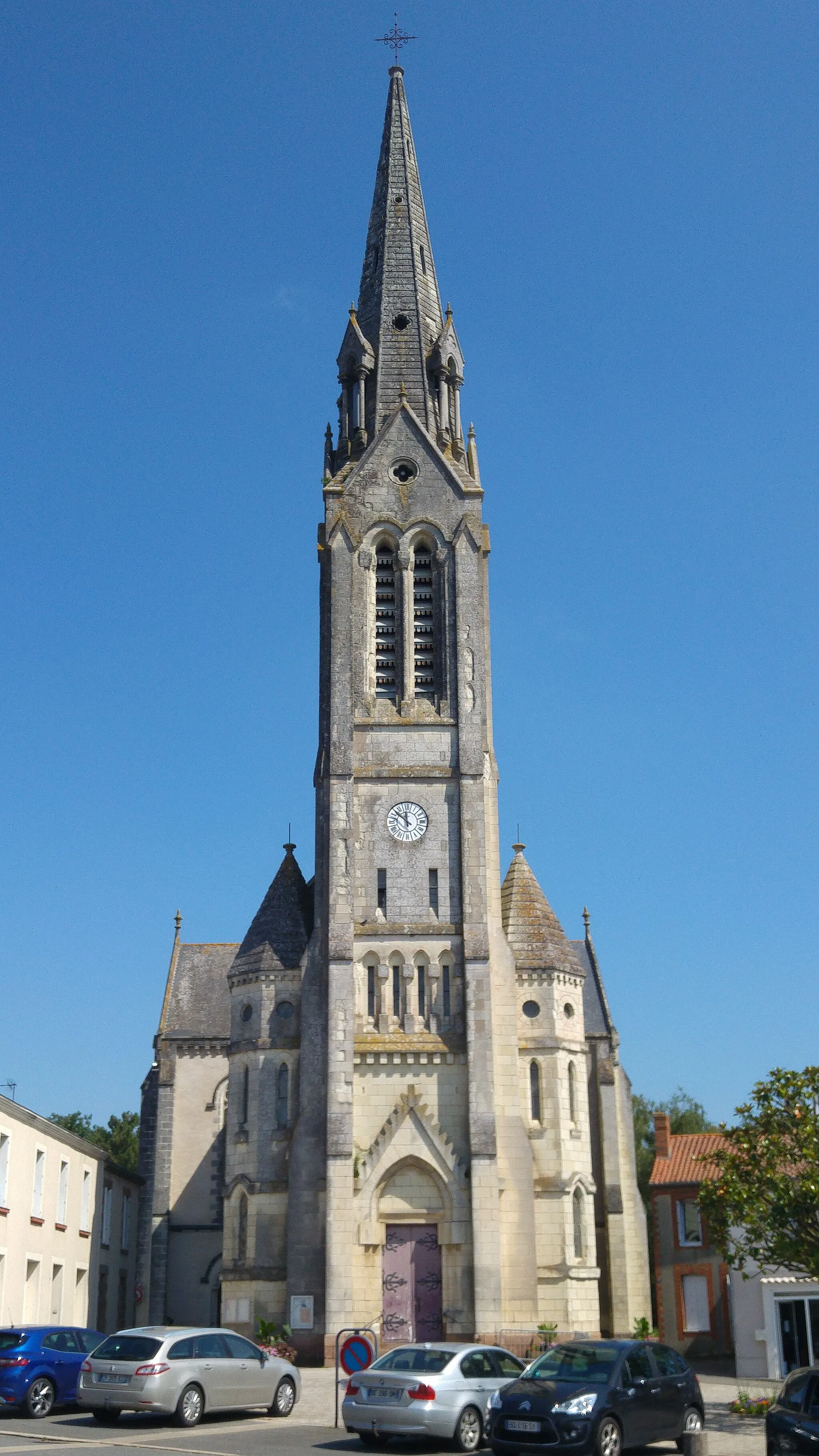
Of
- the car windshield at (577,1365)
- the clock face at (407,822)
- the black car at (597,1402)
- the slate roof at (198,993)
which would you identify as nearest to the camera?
the black car at (597,1402)

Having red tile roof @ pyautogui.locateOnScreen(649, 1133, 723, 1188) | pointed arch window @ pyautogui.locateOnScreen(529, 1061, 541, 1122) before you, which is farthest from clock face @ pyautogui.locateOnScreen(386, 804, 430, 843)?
red tile roof @ pyautogui.locateOnScreen(649, 1133, 723, 1188)

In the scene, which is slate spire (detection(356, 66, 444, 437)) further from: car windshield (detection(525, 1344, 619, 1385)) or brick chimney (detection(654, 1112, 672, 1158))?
car windshield (detection(525, 1344, 619, 1385))

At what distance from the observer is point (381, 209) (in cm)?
5031

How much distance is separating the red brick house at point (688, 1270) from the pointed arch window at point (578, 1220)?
4.66 meters

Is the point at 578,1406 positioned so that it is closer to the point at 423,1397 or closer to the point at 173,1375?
the point at 423,1397

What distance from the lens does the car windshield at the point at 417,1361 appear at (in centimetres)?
1920

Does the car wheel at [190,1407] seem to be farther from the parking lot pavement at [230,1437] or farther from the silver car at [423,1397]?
the silver car at [423,1397]

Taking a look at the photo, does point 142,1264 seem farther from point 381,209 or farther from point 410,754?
point 381,209

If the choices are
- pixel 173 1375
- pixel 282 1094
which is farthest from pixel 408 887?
pixel 173 1375

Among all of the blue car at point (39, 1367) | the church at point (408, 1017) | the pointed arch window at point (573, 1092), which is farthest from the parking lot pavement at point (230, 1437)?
the pointed arch window at point (573, 1092)

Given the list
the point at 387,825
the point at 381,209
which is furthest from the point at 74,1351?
the point at 381,209

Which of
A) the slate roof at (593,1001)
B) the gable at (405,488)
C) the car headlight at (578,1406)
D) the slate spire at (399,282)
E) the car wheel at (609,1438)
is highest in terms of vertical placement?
the slate spire at (399,282)

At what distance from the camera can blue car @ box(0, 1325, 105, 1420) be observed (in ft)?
71.7

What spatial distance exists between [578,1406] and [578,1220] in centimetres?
2329
